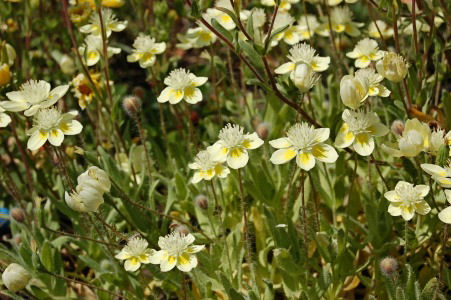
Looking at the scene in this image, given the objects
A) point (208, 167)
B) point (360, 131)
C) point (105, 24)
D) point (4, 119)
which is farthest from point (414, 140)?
point (105, 24)

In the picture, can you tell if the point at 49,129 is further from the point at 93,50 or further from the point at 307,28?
the point at 307,28

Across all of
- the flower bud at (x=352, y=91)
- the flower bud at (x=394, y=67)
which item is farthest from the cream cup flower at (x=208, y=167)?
the flower bud at (x=394, y=67)

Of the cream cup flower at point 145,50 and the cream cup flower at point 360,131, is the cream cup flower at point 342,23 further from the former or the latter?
the cream cup flower at point 360,131

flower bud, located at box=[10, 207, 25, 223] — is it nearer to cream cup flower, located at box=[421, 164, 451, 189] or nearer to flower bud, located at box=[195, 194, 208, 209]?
flower bud, located at box=[195, 194, 208, 209]

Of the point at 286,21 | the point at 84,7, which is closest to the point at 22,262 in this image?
the point at 84,7

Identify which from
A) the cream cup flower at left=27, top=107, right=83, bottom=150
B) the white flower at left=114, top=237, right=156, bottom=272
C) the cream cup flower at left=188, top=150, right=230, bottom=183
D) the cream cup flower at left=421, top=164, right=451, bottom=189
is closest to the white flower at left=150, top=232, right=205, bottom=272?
the white flower at left=114, top=237, right=156, bottom=272

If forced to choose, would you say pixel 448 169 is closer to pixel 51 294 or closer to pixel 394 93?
pixel 394 93
